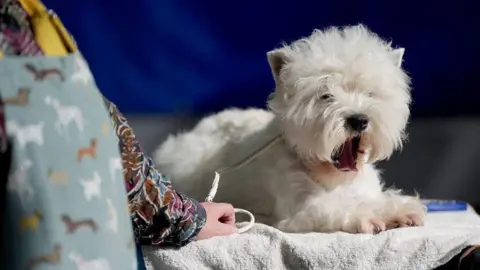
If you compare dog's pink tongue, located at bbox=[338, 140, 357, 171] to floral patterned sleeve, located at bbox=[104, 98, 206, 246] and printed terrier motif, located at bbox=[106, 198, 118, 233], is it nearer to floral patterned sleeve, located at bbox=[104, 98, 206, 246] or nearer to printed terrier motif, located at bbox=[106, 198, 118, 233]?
floral patterned sleeve, located at bbox=[104, 98, 206, 246]

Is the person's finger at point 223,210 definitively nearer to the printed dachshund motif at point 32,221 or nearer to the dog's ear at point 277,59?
the dog's ear at point 277,59

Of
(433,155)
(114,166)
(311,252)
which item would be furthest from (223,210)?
(433,155)

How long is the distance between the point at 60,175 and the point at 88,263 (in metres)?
0.10

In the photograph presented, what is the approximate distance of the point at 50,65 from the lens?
0.78m

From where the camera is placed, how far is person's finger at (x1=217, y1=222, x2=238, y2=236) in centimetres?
119

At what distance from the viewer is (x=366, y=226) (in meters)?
1.28

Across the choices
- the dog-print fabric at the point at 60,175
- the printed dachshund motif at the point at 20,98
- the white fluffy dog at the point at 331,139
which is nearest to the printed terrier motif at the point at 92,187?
the dog-print fabric at the point at 60,175

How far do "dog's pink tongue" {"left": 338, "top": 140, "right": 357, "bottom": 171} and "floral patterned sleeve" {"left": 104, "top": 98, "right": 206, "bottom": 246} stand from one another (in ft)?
1.18

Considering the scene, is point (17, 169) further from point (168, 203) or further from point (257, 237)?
point (257, 237)

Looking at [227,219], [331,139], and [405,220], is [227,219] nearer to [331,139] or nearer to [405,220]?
[331,139]

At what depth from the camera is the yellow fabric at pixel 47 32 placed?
833 millimetres

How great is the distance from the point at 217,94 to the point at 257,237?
2.63 feet

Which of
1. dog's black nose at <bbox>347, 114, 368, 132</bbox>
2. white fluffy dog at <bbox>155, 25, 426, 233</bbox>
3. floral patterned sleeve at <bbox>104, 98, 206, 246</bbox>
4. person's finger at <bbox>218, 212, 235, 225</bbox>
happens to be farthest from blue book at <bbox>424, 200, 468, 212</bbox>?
floral patterned sleeve at <bbox>104, 98, 206, 246</bbox>

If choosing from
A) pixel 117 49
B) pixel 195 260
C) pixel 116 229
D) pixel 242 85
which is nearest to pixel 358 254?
pixel 195 260
